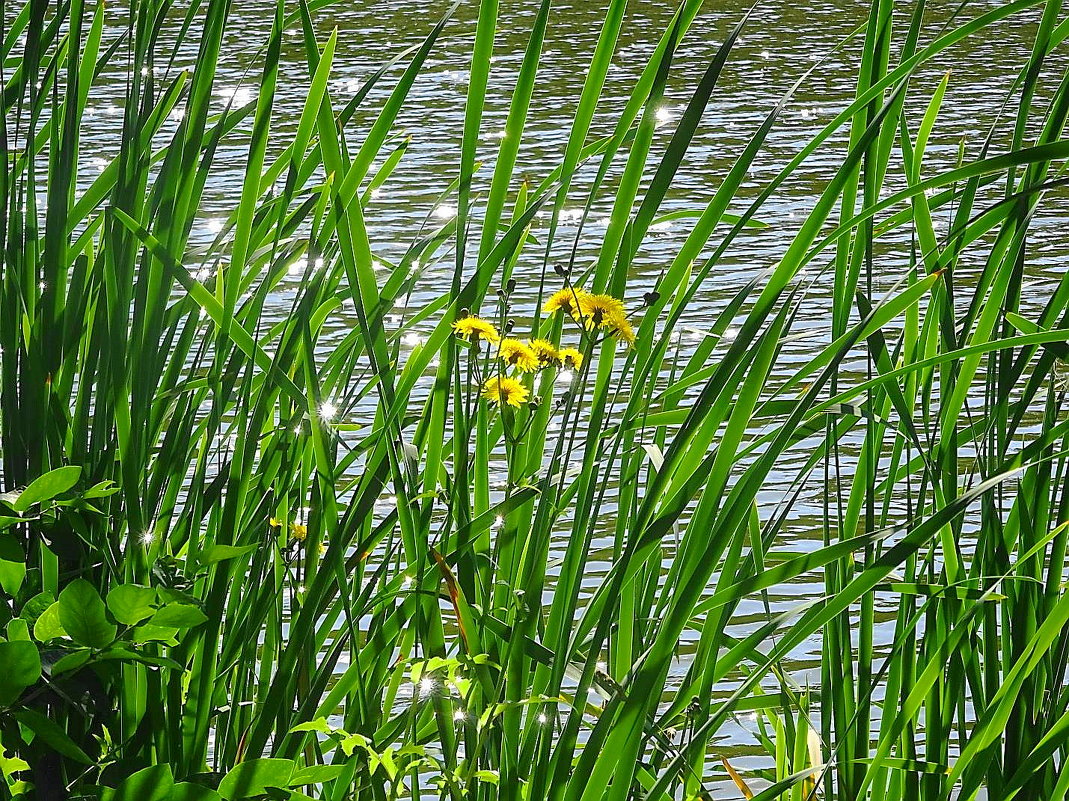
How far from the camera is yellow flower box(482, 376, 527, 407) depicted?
2.08 ft

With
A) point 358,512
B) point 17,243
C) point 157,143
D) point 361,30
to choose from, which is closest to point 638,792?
point 358,512

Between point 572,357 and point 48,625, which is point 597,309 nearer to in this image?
point 572,357

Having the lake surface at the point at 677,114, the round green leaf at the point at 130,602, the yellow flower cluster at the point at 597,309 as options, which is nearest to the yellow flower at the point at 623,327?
the yellow flower cluster at the point at 597,309

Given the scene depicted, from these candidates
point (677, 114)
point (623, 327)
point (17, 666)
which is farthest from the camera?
point (677, 114)

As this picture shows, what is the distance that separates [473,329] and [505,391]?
38mm

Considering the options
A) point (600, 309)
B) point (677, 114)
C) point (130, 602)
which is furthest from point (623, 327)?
point (677, 114)

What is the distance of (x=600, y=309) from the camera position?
608 mm

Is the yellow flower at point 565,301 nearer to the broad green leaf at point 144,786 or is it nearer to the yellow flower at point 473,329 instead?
the yellow flower at point 473,329

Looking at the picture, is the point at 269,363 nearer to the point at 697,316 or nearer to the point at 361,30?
the point at 697,316

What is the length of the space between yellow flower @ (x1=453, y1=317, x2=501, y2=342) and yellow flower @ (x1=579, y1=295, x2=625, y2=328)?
5cm

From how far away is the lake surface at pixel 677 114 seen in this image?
2906 millimetres

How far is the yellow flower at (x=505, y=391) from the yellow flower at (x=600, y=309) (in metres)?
0.06

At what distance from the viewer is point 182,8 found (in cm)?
697

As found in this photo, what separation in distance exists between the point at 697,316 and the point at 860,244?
2.30 metres
